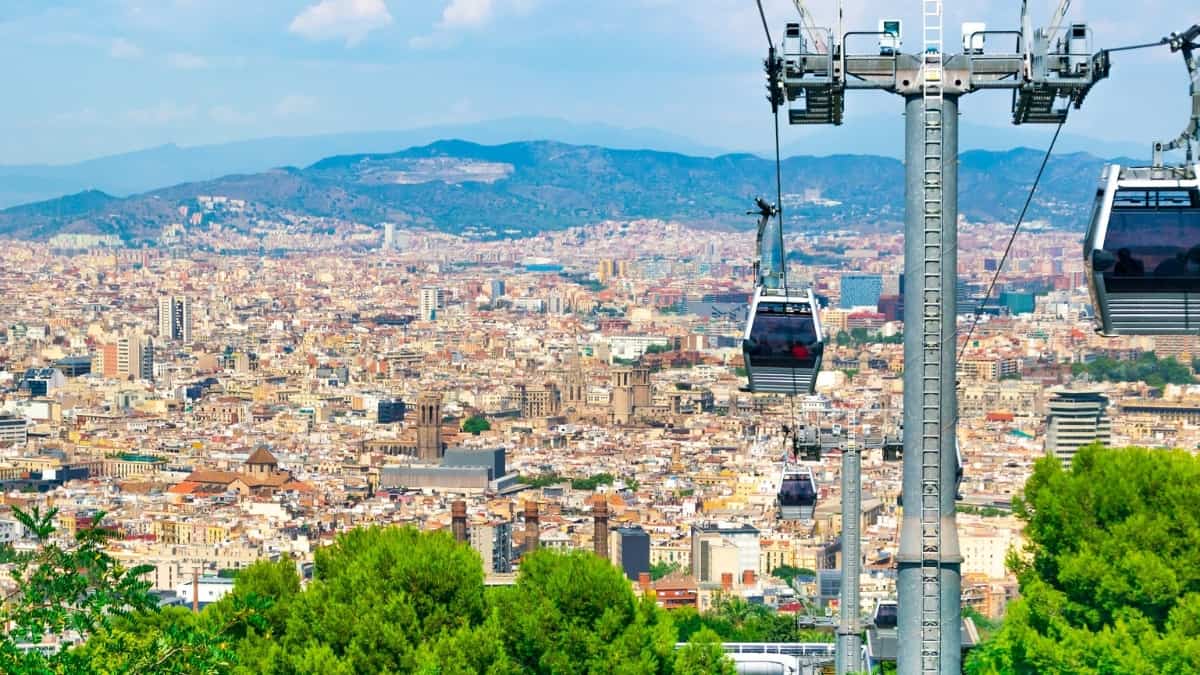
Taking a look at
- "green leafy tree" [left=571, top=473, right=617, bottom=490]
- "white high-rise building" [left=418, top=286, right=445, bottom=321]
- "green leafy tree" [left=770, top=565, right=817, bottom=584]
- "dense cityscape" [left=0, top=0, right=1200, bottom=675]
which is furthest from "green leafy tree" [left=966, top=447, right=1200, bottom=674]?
"white high-rise building" [left=418, top=286, right=445, bottom=321]

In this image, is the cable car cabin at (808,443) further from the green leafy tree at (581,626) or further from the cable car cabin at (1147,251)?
the cable car cabin at (1147,251)

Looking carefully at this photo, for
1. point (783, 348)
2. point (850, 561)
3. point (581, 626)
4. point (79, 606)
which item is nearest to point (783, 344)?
point (783, 348)

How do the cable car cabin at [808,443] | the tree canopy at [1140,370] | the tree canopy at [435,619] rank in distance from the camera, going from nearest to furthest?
the cable car cabin at [808,443] < the tree canopy at [435,619] < the tree canopy at [1140,370]

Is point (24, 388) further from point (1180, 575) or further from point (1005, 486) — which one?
point (1180, 575)

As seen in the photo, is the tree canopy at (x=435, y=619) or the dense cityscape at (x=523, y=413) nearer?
the tree canopy at (x=435, y=619)

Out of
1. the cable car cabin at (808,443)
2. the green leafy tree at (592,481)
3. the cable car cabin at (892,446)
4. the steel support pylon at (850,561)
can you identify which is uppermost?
the cable car cabin at (892,446)

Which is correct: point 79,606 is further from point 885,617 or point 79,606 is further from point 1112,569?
point 885,617

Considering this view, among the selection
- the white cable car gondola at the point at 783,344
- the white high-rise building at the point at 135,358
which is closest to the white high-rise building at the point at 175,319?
the white high-rise building at the point at 135,358
